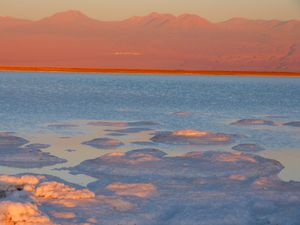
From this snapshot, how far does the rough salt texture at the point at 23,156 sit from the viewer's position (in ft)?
51.8

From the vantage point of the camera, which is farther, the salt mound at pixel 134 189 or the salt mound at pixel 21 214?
the salt mound at pixel 134 189

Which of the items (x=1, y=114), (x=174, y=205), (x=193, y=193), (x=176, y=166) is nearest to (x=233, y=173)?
(x=176, y=166)

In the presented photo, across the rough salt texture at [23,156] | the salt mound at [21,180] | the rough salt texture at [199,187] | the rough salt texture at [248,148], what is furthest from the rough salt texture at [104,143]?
the salt mound at [21,180]

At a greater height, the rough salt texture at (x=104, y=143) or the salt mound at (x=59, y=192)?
the salt mound at (x=59, y=192)

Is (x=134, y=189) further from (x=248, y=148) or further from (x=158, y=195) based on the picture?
(x=248, y=148)

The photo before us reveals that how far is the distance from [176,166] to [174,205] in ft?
13.7

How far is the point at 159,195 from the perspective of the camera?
12.0 m

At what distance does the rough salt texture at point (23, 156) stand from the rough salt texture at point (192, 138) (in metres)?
5.09

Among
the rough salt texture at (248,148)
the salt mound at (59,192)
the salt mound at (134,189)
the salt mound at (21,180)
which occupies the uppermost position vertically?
the salt mound at (21,180)

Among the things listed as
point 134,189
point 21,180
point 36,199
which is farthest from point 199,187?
point 21,180

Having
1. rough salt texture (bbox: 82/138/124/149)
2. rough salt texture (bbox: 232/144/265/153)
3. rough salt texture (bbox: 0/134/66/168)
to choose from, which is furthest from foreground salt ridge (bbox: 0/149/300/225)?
rough salt texture (bbox: 82/138/124/149)

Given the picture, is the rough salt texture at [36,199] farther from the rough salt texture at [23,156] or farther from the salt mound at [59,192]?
the rough salt texture at [23,156]

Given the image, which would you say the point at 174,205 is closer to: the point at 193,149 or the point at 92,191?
the point at 92,191

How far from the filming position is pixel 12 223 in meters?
9.66
